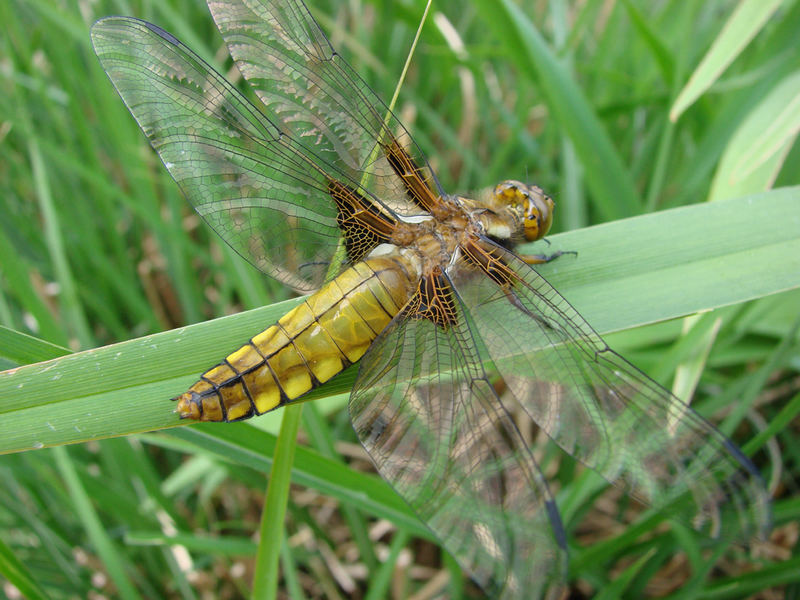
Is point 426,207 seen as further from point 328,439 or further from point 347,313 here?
point 328,439

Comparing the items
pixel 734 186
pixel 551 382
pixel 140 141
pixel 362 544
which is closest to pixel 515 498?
pixel 551 382

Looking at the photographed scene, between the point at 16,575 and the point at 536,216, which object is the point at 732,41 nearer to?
the point at 536,216

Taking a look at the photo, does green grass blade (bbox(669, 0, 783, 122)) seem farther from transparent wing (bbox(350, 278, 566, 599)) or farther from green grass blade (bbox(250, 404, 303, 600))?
green grass blade (bbox(250, 404, 303, 600))

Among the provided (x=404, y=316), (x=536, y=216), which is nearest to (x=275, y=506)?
(x=404, y=316)

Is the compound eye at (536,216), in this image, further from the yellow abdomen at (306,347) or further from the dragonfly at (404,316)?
the yellow abdomen at (306,347)

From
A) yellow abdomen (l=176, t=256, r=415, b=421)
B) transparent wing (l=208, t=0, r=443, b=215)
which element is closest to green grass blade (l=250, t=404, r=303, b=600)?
yellow abdomen (l=176, t=256, r=415, b=421)

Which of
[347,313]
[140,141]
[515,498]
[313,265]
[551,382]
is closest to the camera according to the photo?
[515,498]
